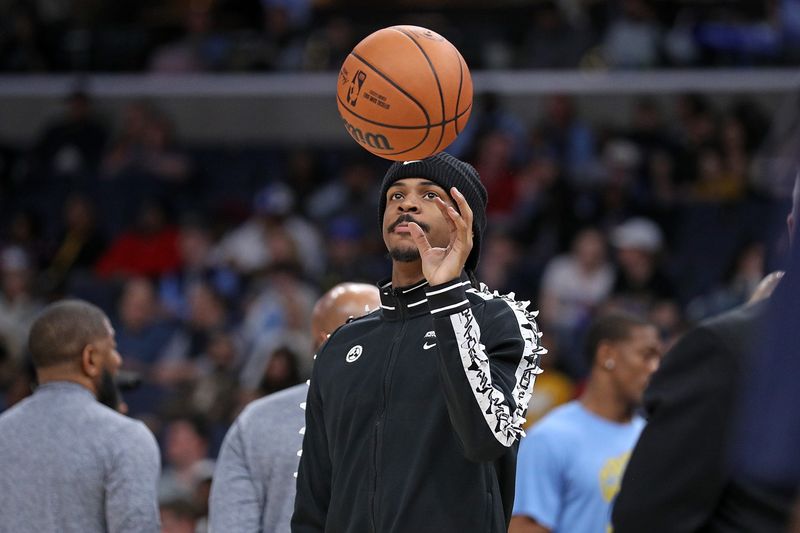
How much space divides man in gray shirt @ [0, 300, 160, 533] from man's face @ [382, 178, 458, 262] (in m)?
1.42

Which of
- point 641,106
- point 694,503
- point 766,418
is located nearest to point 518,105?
point 641,106

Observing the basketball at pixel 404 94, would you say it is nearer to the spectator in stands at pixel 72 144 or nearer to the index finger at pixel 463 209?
the index finger at pixel 463 209

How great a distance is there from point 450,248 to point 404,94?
0.72 meters

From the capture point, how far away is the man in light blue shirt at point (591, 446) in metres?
5.43

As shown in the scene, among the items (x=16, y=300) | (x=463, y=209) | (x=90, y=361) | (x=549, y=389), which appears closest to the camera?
(x=463, y=209)

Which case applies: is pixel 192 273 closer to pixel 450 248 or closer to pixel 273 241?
pixel 273 241

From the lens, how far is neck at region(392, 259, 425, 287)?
3.82 metres

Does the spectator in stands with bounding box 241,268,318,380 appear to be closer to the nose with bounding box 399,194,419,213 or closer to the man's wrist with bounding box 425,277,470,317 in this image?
the nose with bounding box 399,194,419,213

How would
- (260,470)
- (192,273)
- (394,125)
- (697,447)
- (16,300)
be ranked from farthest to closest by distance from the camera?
(192,273) → (16,300) → (260,470) → (394,125) → (697,447)

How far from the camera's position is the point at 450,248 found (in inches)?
136

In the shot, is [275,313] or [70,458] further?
[275,313]

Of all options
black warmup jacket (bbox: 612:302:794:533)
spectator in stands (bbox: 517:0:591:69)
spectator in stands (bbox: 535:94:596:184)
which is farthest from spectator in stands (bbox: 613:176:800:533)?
spectator in stands (bbox: 517:0:591:69)

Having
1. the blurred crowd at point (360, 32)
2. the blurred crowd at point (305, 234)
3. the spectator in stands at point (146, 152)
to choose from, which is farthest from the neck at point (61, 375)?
the blurred crowd at point (360, 32)

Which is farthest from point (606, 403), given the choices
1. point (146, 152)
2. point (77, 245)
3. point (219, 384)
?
point (146, 152)
